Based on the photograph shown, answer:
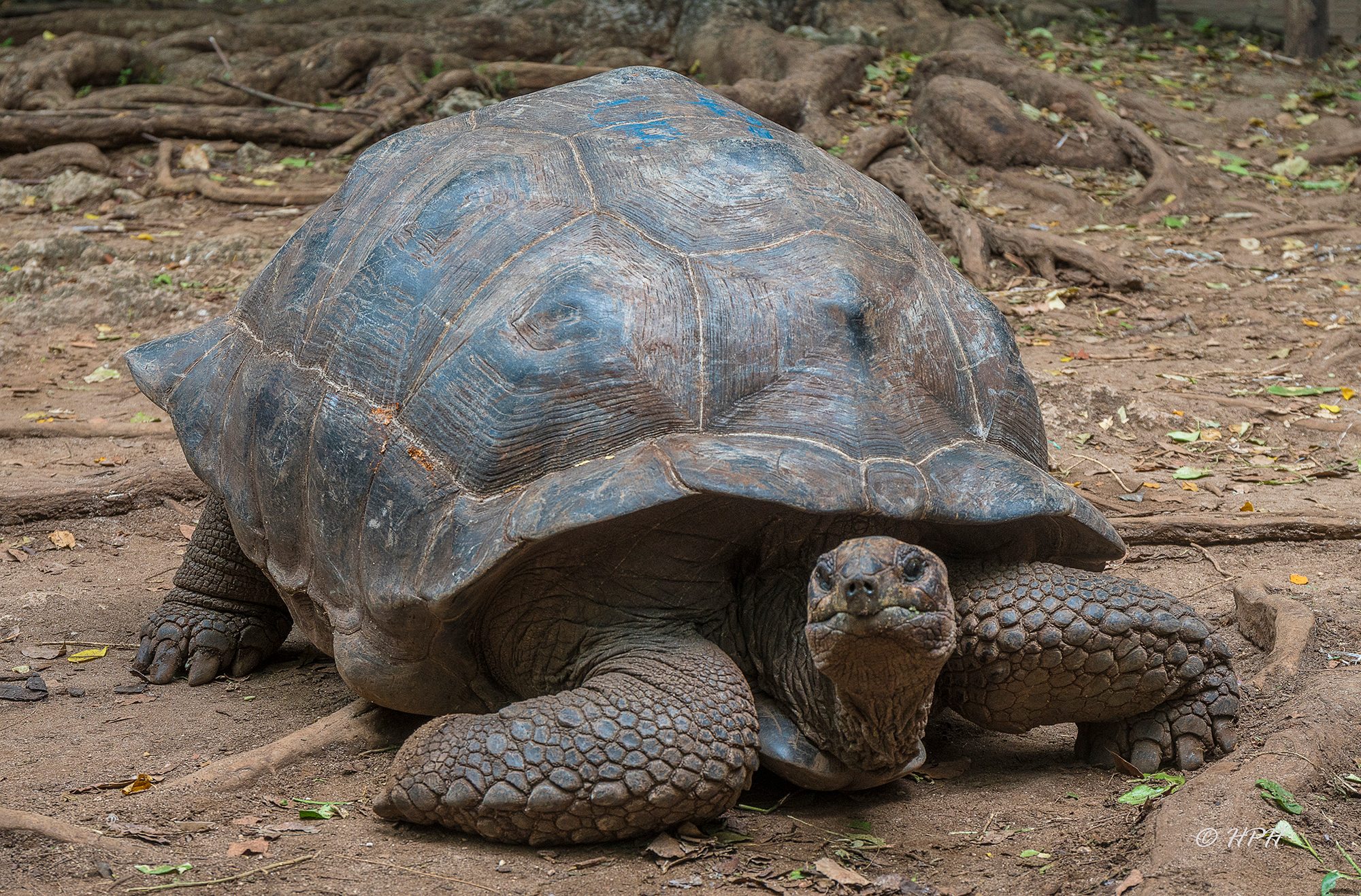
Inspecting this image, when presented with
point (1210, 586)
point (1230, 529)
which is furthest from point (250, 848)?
point (1230, 529)

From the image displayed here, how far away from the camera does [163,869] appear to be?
2.61 metres

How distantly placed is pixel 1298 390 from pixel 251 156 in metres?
7.54

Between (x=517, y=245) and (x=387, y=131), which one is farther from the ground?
(x=517, y=245)

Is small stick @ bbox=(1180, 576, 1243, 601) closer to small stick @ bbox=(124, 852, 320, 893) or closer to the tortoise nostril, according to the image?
the tortoise nostril

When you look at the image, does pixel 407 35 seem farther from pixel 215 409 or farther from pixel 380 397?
pixel 380 397

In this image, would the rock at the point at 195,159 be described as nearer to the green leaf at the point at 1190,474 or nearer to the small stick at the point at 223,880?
the green leaf at the point at 1190,474

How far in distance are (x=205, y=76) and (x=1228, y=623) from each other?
9.55 meters

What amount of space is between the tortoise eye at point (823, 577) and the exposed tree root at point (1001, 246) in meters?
5.78

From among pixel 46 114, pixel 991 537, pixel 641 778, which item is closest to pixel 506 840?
pixel 641 778

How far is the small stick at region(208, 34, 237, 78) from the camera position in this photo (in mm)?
10812

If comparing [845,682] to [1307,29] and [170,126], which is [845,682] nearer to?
[170,126]

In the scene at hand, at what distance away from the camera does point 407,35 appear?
11211mm

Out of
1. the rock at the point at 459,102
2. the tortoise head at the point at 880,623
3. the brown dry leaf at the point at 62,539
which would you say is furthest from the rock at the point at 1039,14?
the tortoise head at the point at 880,623

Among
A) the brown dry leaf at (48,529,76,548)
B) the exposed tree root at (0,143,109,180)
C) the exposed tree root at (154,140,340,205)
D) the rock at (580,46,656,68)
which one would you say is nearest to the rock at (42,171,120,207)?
the exposed tree root at (0,143,109,180)
